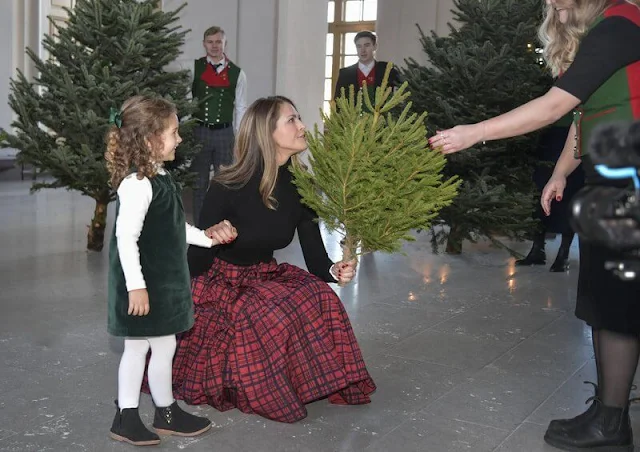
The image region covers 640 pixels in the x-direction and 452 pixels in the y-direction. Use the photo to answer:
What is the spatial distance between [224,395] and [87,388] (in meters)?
0.69

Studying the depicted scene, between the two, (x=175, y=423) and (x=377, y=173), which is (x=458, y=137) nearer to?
(x=377, y=173)

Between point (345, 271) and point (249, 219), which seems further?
point (249, 219)

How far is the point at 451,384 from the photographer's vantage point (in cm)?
457

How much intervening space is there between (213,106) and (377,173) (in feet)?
19.5

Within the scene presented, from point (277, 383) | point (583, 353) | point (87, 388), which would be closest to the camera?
point (277, 383)

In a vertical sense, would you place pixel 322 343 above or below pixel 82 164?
below

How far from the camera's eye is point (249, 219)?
13.6 feet

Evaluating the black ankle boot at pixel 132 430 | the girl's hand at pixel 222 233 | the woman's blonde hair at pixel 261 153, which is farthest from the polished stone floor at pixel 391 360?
the woman's blonde hair at pixel 261 153

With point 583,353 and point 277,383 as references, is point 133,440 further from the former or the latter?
point 583,353

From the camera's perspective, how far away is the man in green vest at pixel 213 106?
919cm

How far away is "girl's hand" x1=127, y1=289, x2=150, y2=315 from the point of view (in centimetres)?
336

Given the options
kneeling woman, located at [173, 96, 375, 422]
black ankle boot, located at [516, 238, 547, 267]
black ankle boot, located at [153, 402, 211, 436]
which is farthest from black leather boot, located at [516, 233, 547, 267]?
black ankle boot, located at [153, 402, 211, 436]

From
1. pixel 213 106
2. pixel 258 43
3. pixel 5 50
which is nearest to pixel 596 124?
pixel 213 106

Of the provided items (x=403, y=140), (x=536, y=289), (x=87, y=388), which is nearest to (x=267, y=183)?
(x=403, y=140)
